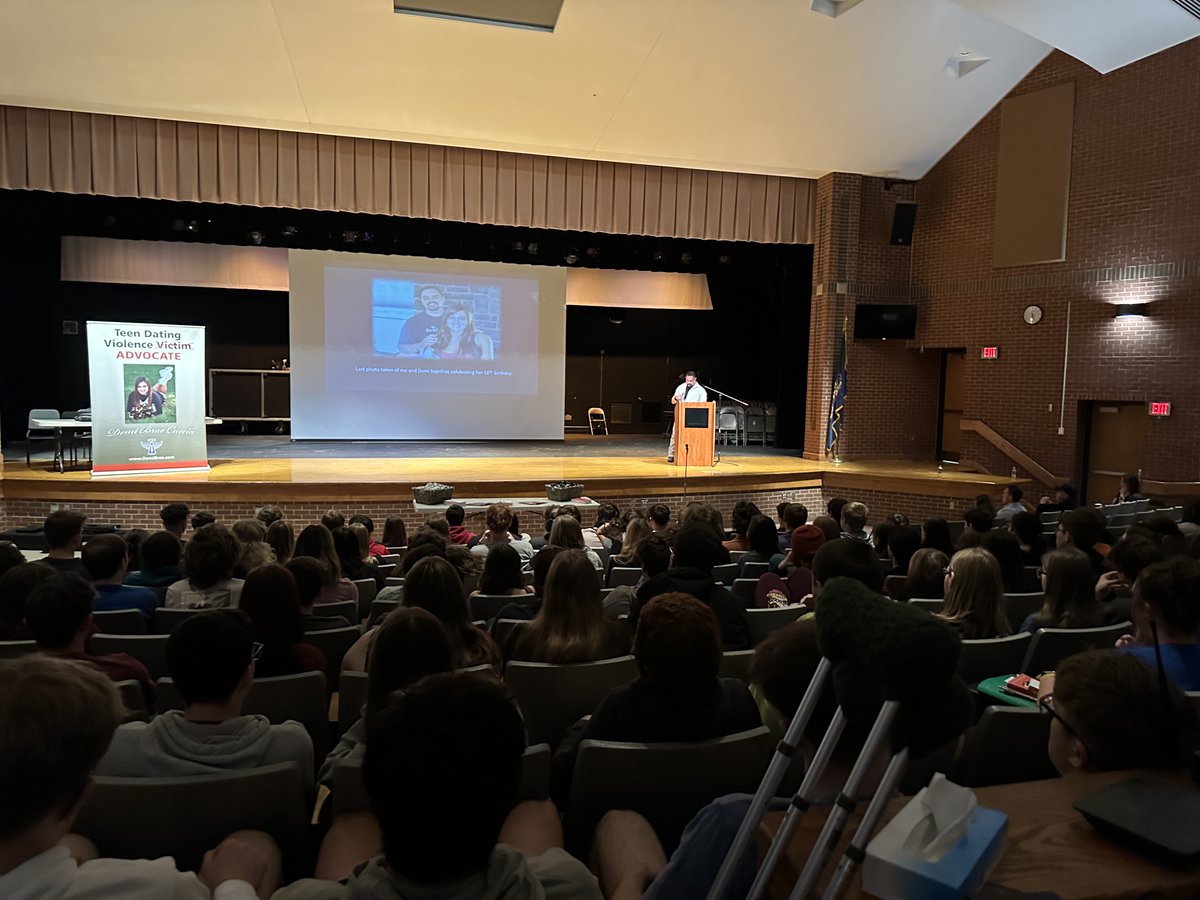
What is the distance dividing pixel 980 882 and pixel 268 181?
11330 mm

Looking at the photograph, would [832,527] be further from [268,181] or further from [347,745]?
[268,181]

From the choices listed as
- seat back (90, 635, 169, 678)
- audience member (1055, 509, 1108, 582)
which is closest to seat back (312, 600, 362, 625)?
seat back (90, 635, 169, 678)

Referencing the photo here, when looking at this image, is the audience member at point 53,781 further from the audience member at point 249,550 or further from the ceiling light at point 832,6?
the ceiling light at point 832,6

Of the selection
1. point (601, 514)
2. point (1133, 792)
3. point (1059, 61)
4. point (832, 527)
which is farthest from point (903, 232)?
point (1133, 792)

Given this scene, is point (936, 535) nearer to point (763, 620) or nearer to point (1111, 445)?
point (763, 620)

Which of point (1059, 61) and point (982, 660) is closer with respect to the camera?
point (982, 660)

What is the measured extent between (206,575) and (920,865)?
11.6ft

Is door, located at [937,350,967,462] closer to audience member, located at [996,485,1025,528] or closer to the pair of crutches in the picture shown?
audience member, located at [996,485,1025,528]

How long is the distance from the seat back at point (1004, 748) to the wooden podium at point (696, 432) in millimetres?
8372

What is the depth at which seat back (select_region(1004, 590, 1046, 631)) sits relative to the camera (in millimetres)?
3947

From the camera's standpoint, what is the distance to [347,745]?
2090mm

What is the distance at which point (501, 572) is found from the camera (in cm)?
391

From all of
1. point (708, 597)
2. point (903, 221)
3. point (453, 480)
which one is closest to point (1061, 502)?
point (903, 221)

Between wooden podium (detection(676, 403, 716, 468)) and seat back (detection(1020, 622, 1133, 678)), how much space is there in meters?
7.60
